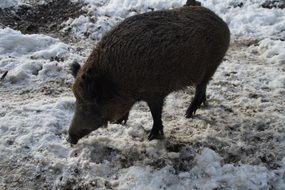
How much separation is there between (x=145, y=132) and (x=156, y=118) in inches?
13.0

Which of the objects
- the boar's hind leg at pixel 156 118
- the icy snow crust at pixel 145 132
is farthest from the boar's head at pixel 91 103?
the boar's hind leg at pixel 156 118

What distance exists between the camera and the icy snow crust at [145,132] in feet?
14.3

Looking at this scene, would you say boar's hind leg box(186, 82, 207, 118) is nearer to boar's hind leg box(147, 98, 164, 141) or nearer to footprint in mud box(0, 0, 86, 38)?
boar's hind leg box(147, 98, 164, 141)

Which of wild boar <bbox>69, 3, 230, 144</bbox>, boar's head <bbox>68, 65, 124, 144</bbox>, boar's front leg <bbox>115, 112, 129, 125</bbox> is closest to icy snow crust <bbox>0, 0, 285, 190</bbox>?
boar's front leg <bbox>115, 112, 129, 125</bbox>

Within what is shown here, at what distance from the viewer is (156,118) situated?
4859 millimetres

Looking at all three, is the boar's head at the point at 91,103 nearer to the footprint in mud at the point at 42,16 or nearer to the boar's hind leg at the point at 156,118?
the boar's hind leg at the point at 156,118

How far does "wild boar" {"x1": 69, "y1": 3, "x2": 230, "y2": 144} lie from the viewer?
4.44 metres

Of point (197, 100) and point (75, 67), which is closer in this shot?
point (75, 67)

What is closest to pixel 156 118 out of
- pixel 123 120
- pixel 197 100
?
pixel 123 120

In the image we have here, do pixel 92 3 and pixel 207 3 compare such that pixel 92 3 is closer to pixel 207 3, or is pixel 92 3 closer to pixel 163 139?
pixel 207 3

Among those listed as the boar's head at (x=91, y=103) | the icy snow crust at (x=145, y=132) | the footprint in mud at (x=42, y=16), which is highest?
the boar's head at (x=91, y=103)

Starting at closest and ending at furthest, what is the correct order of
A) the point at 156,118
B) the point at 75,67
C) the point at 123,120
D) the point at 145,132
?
the point at 75,67, the point at 156,118, the point at 145,132, the point at 123,120

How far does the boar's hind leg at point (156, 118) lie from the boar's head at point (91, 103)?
1.14ft

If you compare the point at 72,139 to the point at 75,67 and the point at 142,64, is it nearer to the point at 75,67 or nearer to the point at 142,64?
the point at 75,67
